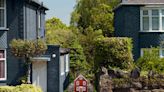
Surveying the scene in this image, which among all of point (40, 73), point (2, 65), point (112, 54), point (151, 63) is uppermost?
point (112, 54)

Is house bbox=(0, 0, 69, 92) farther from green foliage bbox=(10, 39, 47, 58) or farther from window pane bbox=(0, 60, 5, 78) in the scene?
green foliage bbox=(10, 39, 47, 58)

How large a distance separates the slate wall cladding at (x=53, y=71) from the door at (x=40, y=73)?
0.26 meters

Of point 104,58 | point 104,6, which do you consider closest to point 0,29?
point 104,58

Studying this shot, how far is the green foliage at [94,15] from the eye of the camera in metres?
62.0

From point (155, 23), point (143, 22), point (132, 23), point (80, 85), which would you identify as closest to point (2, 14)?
point (132, 23)

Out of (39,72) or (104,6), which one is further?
(104,6)

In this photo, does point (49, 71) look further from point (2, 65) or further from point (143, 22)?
point (143, 22)

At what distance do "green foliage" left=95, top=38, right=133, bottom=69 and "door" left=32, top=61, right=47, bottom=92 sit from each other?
16.2 ft

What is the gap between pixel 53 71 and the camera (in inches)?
1275

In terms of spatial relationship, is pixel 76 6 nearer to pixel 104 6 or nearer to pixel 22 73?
pixel 104 6

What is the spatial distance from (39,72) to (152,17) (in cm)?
1116

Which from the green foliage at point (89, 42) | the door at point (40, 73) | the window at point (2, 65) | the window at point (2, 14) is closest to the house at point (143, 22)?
the green foliage at point (89, 42)

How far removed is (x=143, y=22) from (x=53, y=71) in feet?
34.2

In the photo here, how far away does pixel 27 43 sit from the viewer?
29.8 metres
